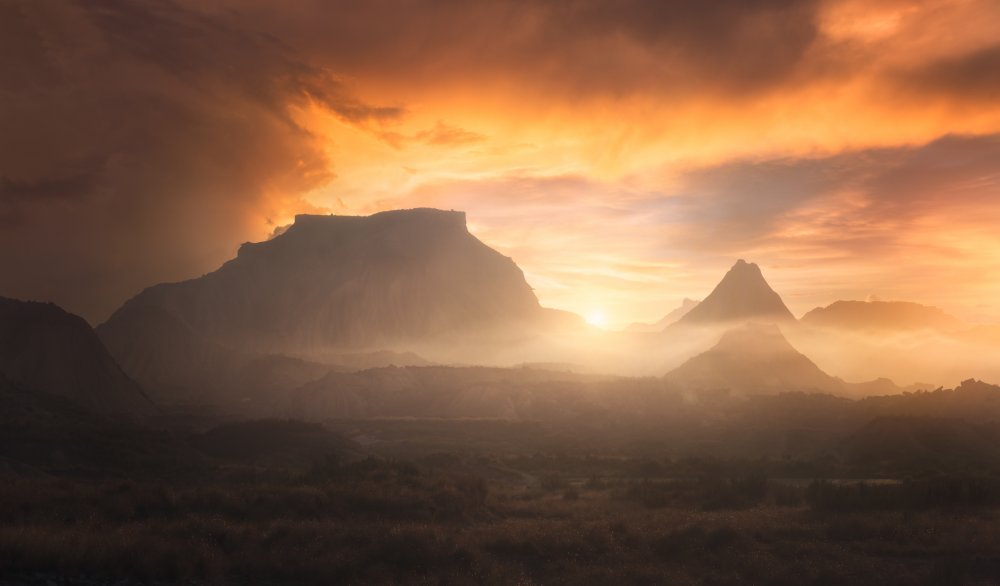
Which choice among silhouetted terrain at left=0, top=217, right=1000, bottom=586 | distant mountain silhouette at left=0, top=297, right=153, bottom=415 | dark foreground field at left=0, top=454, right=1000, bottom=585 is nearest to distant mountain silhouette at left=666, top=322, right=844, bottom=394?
silhouetted terrain at left=0, top=217, right=1000, bottom=586

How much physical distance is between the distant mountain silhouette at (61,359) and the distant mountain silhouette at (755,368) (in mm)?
97977

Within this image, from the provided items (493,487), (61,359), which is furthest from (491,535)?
(61,359)

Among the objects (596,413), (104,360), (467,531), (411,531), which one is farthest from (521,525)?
(104,360)

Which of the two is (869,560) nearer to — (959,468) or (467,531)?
(467,531)

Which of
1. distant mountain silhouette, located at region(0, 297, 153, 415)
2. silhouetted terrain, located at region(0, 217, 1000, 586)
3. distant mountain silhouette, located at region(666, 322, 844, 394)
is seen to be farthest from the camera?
distant mountain silhouette, located at region(666, 322, 844, 394)

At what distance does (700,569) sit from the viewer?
732 inches

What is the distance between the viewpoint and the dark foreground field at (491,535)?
16.8 meters

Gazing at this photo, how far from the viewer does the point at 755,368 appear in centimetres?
13712

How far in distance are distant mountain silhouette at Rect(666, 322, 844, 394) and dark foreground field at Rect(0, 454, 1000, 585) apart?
101 meters

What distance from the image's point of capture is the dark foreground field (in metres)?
16.8

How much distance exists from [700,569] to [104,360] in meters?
102

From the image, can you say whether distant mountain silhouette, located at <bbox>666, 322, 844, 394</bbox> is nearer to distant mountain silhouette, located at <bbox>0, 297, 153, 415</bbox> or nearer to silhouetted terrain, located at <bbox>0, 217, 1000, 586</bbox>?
silhouetted terrain, located at <bbox>0, 217, 1000, 586</bbox>

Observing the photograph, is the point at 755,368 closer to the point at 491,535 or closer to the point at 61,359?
the point at 61,359

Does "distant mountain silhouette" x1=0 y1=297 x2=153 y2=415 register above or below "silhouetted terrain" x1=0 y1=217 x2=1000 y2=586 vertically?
above
